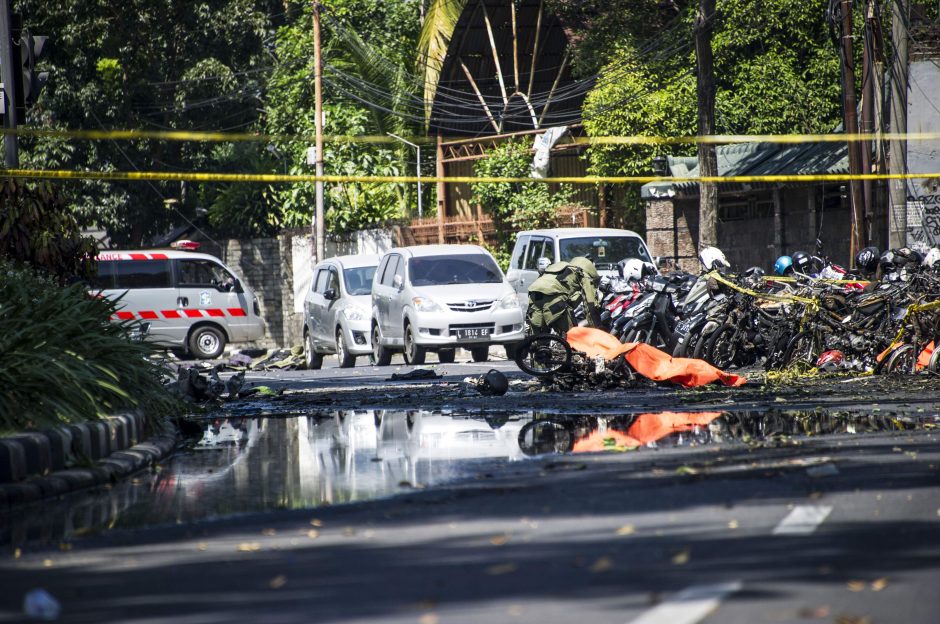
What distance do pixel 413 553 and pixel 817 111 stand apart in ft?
84.2

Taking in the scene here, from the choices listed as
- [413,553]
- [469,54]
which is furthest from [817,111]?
[413,553]

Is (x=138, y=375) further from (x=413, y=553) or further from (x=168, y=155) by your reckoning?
(x=168, y=155)

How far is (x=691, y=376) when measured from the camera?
14062 millimetres

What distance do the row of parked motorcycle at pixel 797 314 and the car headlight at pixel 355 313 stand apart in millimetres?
4722

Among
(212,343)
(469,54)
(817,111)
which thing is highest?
(469,54)

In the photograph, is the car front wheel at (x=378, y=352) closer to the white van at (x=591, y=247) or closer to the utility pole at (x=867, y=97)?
the white van at (x=591, y=247)

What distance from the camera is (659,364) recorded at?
559 inches

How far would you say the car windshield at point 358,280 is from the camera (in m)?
23.4

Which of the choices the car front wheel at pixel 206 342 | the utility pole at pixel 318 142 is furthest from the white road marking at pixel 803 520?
the utility pole at pixel 318 142

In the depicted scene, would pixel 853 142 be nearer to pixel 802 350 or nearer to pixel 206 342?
pixel 802 350

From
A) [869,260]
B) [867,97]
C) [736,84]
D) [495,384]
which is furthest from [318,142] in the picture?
[495,384]

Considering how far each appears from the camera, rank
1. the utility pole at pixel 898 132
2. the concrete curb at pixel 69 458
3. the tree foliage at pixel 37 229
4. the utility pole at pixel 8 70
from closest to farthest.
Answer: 1. the concrete curb at pixel 69 458
2. the tree foliage at pixel 37 229
3. the utility pole at pixel 8 70
4. the utility pole at pixel 898 132

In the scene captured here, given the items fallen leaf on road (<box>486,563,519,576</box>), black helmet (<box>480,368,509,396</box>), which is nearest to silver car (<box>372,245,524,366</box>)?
black helmet (<box>480,368,509,396</box>)

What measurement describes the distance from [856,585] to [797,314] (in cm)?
1111
